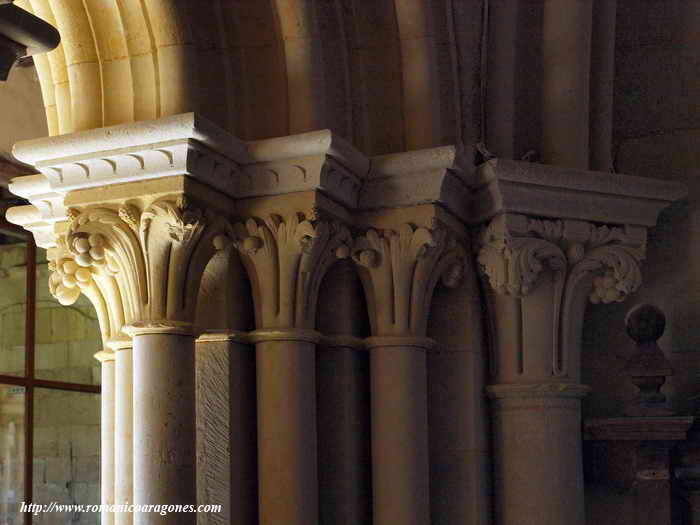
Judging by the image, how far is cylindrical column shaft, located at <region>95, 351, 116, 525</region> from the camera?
2.57 meters

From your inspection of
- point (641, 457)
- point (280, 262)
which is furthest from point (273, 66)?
point (641, 457)

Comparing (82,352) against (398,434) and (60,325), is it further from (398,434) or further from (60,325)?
(398,434)

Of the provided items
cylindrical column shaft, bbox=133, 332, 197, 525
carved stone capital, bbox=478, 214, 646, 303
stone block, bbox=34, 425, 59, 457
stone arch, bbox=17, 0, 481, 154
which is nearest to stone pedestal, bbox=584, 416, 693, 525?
carved stone capital, bbox=478, 214, 646, 303

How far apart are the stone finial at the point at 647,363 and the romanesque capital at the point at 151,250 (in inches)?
44.5

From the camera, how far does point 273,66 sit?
2.61 m

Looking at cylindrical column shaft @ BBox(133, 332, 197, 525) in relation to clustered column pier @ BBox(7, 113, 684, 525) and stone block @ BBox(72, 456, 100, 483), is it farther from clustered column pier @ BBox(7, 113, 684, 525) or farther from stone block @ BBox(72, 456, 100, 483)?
stone block @ BBox(72, 456, 100, 483)

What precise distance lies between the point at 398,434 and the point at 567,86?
972mm

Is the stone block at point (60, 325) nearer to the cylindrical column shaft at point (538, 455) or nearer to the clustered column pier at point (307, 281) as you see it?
the clustered column pier at point (307, 281)

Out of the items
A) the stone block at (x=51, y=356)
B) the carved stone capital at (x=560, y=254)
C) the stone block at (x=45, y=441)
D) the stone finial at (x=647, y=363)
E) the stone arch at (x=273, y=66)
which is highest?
the stone arch at (x=273, y=66)

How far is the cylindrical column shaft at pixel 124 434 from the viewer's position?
2.39 meters

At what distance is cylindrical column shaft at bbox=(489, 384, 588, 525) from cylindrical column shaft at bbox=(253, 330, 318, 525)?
22.4 inches

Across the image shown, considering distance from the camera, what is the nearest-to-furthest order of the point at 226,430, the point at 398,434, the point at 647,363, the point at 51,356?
the point at 226,430, the point at 398,434, the point at 647,363, the point at 51,356

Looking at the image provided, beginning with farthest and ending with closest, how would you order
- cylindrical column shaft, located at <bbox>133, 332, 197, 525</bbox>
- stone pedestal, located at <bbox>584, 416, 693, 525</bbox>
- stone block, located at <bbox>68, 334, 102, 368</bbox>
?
stone block, located at <bbox>68, 334, 102, 368</bbox> < stone pedestal, located at <bbox>584, 416, 693, 525</bbox> < cylindrical column shaft, located at <bbox>133, 332, 197, 525</bbox>

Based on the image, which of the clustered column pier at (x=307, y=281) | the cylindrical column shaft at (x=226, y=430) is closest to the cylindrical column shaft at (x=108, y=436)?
the clustered column pier at (x=307, y=281)
